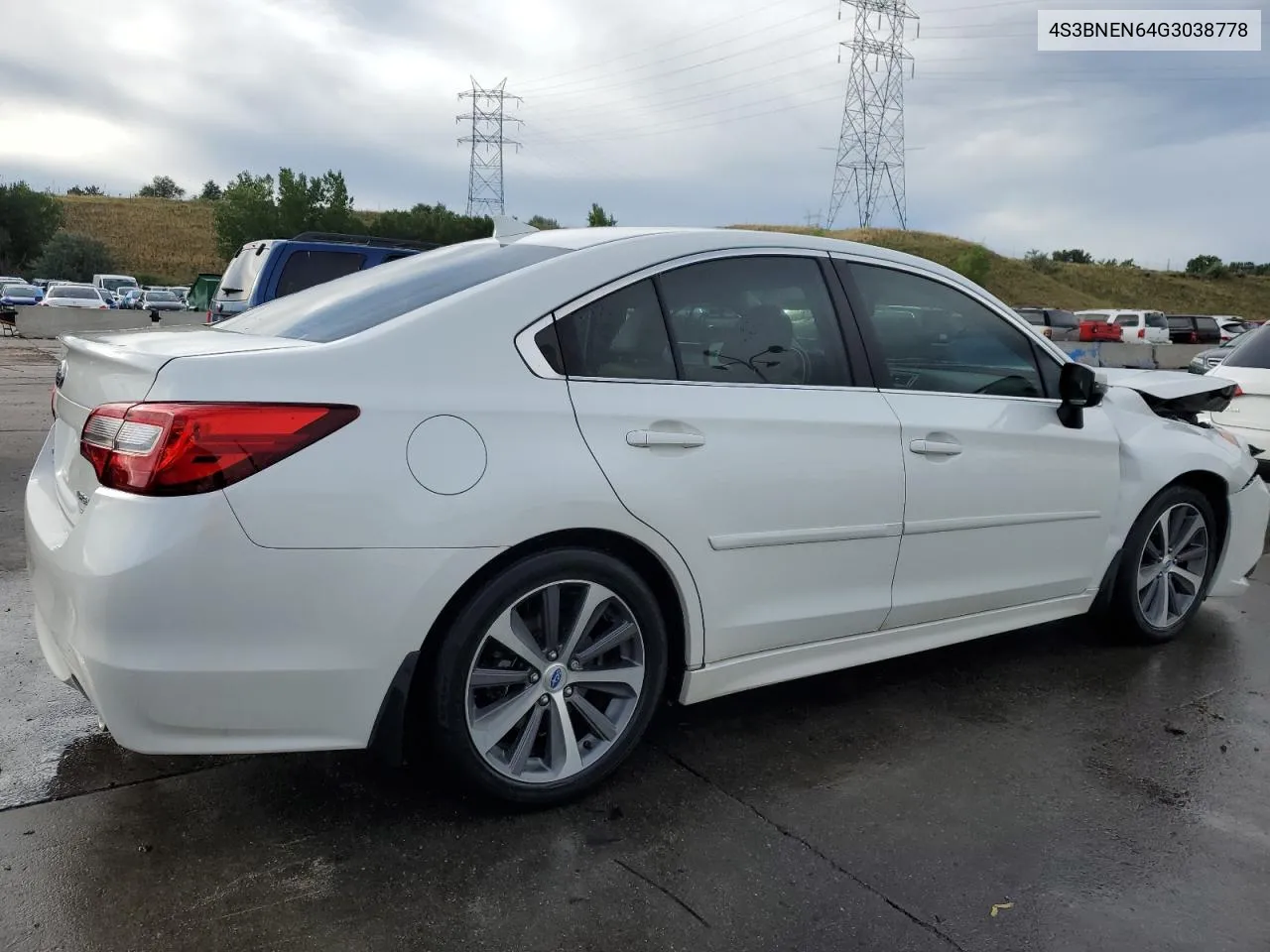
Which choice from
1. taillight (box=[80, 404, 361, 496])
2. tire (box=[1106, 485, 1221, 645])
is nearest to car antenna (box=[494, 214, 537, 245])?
taillight (box=[80, 404, 361, 496])

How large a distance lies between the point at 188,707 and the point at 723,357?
1762 millimetres

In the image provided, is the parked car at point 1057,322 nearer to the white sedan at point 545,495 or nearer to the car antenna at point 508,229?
the white sedan at point 545,495

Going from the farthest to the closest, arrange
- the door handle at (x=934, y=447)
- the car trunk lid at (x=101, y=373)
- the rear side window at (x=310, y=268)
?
the rear side window at (x=310, y=268)
the door handle at (x=934, y=447)
the car trunk lid at (x=101, y=373)

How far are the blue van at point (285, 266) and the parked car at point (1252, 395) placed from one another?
8.15 meters

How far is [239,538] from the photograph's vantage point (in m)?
2.33

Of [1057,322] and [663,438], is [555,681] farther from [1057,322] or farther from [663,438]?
[1057,322]

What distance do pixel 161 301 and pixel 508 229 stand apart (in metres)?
39.3

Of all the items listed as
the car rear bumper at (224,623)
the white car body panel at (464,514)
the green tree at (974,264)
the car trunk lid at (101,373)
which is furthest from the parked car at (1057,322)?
the car rear bumper at (224,623)

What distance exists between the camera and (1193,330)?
1548 inches

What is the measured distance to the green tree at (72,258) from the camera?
64.6m

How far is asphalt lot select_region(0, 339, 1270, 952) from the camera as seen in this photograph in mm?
2398

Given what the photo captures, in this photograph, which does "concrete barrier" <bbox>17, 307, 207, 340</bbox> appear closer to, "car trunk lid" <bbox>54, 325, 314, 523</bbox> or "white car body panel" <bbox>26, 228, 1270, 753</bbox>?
"car trunk lid" <bbox>54, 325, 314, 523</bbox>

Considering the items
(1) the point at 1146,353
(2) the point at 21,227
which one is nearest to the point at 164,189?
(2) the point at 21,227

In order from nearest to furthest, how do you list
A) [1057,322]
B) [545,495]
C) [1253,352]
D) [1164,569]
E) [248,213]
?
[545,495] → [1164,569] → [1253,352] → [1057,322] → [248,213]
